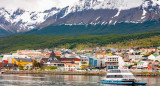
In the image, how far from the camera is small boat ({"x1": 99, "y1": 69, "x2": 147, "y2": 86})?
80.2 metres

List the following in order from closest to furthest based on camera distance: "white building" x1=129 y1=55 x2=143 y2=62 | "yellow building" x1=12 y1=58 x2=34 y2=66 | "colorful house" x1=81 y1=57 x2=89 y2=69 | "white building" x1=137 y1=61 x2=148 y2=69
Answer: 1. "white building" x1=137 y1=61 x2=148 y2=69
2. "colorful house" x1=81 y1=57 x2=89 y2=69
3. "white building" x1=129 y1=55 x2=143 y2=62
4. "yellow building" x1=12 y1=58 x2=34 y2=66

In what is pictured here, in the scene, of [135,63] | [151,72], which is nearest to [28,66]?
[135,63]

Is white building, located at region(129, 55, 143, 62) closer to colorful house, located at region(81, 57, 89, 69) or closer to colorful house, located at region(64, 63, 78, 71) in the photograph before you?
colorful house, located at region(81, 57, 89, 69)

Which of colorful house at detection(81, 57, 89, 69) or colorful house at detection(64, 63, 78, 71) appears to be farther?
colorful house at detection(81, 57, 89, 69)

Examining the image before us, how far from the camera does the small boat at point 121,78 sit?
80213 mm

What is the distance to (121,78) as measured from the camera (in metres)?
81.9

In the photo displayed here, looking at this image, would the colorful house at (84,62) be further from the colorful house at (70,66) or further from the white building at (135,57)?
the white building at (135,57)

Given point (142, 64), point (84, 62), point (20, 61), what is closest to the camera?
point (142, 64)

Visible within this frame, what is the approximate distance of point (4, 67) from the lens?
153m

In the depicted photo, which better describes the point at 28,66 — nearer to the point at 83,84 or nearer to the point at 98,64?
the point at 98,64

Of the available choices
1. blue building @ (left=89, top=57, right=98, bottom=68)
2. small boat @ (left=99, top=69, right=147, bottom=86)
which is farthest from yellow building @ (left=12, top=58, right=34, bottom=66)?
small boat @ (left=99, top=69, right=147, bottom=86)

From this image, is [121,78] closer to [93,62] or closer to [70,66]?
[70,66]

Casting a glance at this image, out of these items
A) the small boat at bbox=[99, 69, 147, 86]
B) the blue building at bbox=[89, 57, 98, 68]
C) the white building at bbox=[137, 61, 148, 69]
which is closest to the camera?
the small boat at bbox=[99, 69, 147, 86]

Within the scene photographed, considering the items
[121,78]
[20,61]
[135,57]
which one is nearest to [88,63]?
[135,57]
